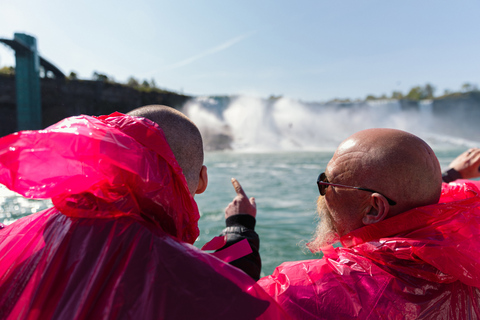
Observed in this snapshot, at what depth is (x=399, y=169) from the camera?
132 cm

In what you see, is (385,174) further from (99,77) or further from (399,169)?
(99,77)

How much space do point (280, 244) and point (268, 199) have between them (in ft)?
10.9

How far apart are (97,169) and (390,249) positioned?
38.7 inches

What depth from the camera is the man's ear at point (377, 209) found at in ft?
4.37

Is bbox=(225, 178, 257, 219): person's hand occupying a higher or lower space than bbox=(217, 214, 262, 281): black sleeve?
higher

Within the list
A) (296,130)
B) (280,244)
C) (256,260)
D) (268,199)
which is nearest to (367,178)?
(256,260)

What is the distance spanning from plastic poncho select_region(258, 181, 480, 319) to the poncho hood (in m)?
0.50

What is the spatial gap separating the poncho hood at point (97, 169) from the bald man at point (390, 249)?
0.53 metres

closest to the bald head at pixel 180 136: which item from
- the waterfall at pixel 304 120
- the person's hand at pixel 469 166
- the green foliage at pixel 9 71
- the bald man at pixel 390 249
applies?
the bald man at pixel 390 249

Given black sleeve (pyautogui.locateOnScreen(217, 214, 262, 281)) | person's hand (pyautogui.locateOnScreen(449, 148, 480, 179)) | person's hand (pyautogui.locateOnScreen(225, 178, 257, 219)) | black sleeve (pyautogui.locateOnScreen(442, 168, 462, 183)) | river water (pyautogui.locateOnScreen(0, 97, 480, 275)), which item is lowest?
river water (pyautogui.locateOnScreen(0, 97, 480, 275))

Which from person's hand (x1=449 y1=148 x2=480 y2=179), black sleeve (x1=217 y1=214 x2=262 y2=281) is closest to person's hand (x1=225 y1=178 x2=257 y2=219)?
black sleeve (x1=217 y1=214 x2=262 y2=281)

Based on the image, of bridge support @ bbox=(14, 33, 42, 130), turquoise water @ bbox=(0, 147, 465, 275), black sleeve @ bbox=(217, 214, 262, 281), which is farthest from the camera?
bridge support @ bbox=(14, 33, 42, 130)

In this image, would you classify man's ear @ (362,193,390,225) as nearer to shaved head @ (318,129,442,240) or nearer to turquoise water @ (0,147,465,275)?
shaved head @ (318,129,442,240)

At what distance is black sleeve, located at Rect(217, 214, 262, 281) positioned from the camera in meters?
1.72
